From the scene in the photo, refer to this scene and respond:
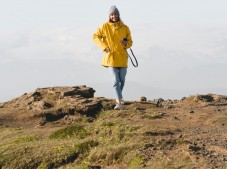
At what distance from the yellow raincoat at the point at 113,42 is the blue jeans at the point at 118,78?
0.21m

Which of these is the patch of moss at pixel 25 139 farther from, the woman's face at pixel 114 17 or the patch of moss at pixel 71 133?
the woman's face at pixel 114 17

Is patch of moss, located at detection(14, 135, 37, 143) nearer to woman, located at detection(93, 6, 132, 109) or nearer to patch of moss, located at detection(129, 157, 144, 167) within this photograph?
woman, located at detection(93, 6, 132, 109)

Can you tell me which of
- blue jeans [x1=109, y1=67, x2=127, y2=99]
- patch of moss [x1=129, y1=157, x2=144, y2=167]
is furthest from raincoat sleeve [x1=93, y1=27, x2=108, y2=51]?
patch of moss [x1=129, y1=157, x2=144, y2=167]

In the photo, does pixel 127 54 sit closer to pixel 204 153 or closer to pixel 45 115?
pixel 45 115

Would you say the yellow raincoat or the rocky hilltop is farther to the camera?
the yellow raincoat

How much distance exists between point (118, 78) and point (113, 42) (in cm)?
132

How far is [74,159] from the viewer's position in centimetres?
1100

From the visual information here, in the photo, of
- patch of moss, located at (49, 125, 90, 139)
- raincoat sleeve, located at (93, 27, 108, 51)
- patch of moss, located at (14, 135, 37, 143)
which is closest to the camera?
patch of moss, located at (49, 125, 90, 139)

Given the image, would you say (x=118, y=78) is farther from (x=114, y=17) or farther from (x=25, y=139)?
(x=25, y=139)

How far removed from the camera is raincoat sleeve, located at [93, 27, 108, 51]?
1571cm

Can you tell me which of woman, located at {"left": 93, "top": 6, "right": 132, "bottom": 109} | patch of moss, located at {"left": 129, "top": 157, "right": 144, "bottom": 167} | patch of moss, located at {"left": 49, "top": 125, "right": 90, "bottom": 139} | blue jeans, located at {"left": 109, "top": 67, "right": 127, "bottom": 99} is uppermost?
woman, located at {"left": 93, "top": 6, "right": 132, "bottom": 109}

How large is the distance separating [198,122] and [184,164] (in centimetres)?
514

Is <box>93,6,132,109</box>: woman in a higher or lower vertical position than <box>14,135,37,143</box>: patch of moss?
higher

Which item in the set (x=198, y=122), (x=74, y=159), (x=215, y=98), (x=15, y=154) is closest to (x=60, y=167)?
(x=74, y=159)
